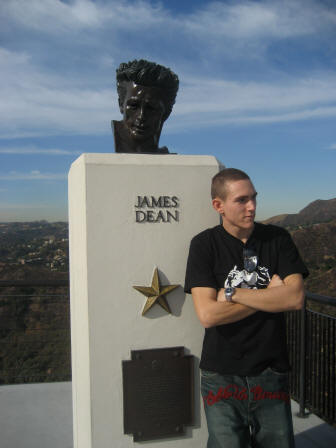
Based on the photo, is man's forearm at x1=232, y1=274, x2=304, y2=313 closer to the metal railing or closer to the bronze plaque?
the bronze plaque

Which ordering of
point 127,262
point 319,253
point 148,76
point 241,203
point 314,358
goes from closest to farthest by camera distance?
1. point 241,203
2. point 127,262
3. point 148,76
4. point 314,358
5. point 319,253

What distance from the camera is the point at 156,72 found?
3.38 meters

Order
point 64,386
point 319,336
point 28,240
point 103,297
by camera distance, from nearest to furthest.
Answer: point 103,297 → point 319,336 → point 64,386 → point 28,240

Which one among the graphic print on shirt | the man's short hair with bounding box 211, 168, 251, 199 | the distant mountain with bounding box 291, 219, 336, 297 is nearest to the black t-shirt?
the graphic print on shirt

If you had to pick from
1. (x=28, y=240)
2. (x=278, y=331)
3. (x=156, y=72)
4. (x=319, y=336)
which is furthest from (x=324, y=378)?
(x=28, y=240)

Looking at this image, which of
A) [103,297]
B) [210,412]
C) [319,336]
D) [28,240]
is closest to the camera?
[210,412]

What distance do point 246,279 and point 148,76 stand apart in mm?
1763

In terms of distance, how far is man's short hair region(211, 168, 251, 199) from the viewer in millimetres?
2486

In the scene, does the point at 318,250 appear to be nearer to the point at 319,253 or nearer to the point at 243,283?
the point at 319,253

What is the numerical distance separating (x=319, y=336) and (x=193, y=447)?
71.0 inches

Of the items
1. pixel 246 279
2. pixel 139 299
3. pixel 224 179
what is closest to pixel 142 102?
pixel 224 179

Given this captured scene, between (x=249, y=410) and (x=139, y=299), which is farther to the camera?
(x=139, y=299)

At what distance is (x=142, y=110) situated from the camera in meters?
3.45

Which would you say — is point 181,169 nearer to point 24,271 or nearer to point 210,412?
point 210,412
